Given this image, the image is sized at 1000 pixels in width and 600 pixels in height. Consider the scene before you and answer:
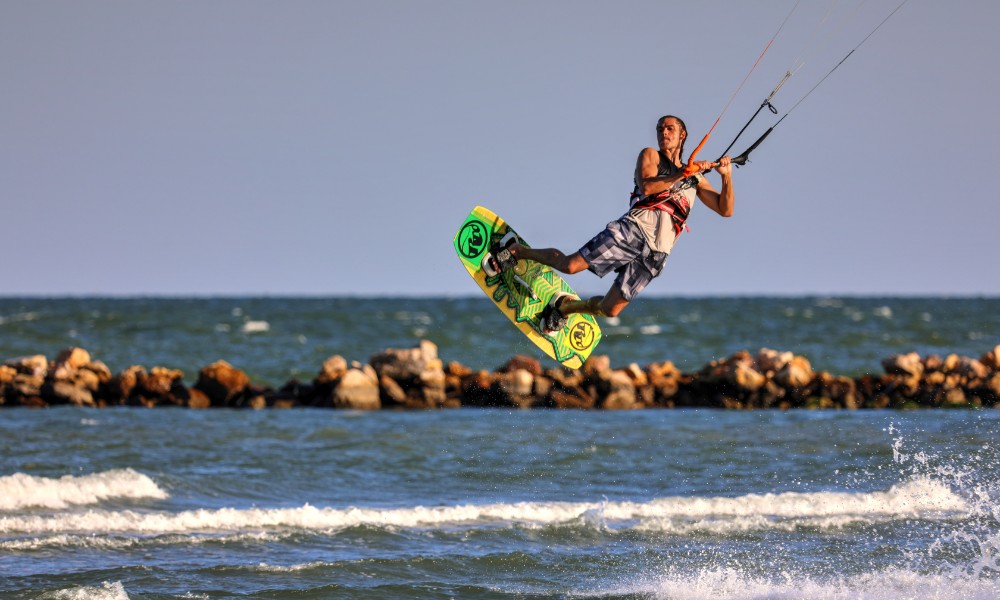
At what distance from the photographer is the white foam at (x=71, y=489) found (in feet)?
43.2

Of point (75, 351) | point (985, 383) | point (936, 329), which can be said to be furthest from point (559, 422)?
point (936, 329)

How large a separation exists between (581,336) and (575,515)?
6.45 feet

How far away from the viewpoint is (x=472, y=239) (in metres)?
12.2

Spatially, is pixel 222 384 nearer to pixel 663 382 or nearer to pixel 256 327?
pixel 663 382

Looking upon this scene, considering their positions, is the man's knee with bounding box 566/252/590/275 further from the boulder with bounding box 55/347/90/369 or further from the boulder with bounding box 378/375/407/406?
the boulder with bounding box 55/347/90/369

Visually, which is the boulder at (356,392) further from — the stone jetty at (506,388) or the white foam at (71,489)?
the white foam at (71,489)

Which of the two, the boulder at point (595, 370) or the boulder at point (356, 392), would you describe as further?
the boulder at point (595, 370)

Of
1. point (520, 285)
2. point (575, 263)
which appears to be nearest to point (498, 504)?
point (520, 285)

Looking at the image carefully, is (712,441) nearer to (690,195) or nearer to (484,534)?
(484,534)

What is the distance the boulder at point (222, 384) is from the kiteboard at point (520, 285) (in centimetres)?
1075

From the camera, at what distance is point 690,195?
34.2 ft

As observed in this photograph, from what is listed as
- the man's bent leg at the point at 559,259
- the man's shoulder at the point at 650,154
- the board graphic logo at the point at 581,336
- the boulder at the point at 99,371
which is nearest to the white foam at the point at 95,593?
the man's bent leg at the point at 559,259

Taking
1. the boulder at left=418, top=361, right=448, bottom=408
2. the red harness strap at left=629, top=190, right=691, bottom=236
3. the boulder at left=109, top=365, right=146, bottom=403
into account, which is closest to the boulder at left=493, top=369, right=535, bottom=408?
the boulder at left=418, top=361, right=448, bottom=408

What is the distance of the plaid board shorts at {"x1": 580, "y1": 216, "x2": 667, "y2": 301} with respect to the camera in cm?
1051
